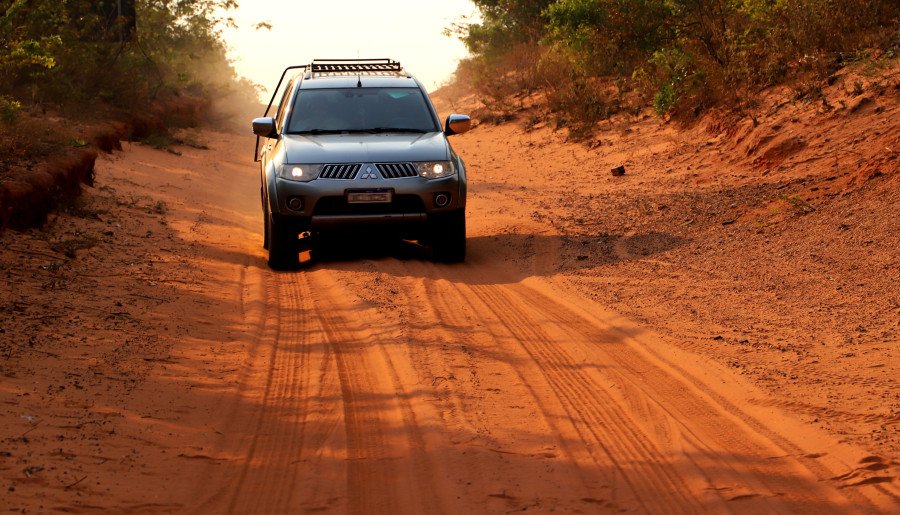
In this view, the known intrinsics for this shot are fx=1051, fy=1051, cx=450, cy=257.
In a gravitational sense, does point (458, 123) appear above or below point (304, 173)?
above

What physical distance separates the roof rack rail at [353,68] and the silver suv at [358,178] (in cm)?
105

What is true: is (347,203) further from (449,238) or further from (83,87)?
(83,87)

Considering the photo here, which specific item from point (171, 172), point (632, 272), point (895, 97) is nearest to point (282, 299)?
point (632, 272)

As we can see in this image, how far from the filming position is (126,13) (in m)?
23.7

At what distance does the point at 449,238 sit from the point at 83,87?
12741 mm

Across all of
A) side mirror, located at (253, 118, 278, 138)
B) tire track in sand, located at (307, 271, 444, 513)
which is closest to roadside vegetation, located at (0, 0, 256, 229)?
side mirror, located at (253, 118, 278, 138)

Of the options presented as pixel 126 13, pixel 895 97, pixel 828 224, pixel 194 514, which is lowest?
pixel 194 514

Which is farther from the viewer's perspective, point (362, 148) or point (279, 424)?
point (362, 148)

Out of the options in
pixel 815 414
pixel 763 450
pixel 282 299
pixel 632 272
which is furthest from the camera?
pixel 632 272

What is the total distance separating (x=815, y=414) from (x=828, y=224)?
4.88m

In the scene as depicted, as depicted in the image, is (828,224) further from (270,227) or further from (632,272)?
(270,227)

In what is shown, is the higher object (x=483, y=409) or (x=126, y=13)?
(x=126, y=13)

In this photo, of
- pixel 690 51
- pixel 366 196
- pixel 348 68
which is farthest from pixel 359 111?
pixel 690 51

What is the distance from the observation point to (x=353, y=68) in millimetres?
11859
